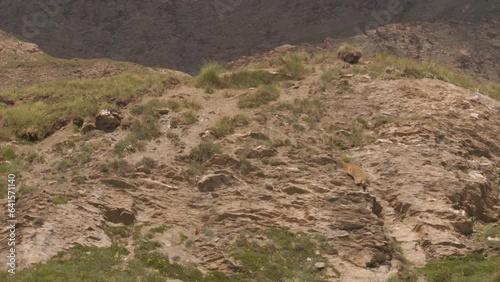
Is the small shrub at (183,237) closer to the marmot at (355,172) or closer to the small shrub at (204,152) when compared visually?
the small shrub at (204,152)

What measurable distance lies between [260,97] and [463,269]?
35.9ft

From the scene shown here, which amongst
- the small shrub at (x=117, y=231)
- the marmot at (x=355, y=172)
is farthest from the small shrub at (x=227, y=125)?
the small shrub at (x=117, y=231)

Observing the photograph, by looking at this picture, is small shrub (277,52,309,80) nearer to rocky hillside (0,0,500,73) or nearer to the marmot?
the marmot

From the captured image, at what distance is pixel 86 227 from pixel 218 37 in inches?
2837

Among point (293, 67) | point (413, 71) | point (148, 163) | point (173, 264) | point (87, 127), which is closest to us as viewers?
point (173, 264)

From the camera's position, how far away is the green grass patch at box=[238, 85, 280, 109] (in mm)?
26406

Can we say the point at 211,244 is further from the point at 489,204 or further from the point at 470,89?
the point at 470,89

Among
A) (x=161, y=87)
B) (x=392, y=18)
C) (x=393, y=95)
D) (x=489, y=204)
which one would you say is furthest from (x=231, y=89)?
(x=392, y=18)

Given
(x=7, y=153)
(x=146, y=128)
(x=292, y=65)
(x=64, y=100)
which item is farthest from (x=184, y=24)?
(x=7, y=153)

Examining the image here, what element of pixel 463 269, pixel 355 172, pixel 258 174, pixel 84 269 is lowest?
pixel 463 269

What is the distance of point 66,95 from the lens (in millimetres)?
28859

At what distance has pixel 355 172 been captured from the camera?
73.4 feet

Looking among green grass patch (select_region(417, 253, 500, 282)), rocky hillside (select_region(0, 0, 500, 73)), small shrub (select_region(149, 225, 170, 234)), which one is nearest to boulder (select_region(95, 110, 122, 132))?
small shrub (select_region(149, 225, 170, 234))

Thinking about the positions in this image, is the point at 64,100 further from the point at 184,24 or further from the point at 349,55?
the point at 184,24
